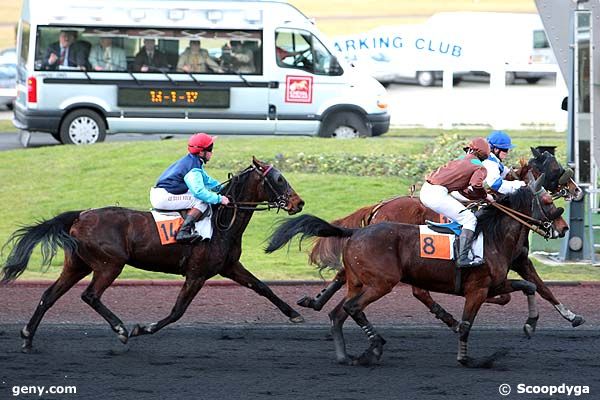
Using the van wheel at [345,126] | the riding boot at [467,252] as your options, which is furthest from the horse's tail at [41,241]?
the van wheel at [345,126]

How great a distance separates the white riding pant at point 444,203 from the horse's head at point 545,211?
56cm

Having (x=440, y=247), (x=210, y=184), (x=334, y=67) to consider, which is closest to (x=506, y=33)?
(x=334, y=67)

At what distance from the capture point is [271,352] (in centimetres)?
1014

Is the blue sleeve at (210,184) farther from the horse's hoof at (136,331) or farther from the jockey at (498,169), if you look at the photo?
the jockey at (498,169)

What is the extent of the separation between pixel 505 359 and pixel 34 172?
35.4 ft

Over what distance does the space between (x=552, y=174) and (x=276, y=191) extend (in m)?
2.65

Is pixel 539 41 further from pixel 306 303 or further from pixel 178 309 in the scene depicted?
pixel 178 309

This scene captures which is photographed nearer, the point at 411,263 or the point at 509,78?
the point at 411,263

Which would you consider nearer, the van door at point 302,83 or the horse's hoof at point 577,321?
the horse's hoof at point 577,321

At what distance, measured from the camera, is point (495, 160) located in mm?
11328

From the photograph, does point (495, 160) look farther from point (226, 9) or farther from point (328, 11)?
point (328, 11)

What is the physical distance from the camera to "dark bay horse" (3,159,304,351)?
10266 millimetres

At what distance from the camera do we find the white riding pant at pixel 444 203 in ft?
33.6

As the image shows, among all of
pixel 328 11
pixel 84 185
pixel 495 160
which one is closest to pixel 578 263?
pixel 495 160
